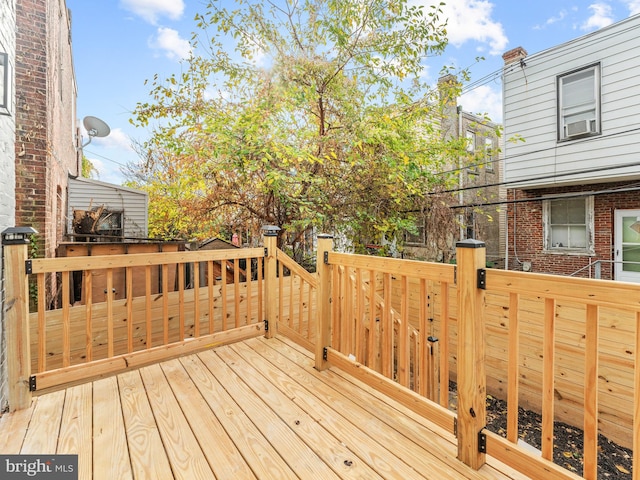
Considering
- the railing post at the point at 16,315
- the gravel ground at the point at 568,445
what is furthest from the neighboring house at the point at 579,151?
the railing post at the point at 16,315

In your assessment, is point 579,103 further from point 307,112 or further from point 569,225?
point 307,112

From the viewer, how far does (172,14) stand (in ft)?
18.3

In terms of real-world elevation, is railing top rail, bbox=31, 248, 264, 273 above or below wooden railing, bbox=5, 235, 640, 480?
above

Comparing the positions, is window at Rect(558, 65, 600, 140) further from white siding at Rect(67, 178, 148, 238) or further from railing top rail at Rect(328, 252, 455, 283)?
white siding at Rect(67, 178, 148, 238)

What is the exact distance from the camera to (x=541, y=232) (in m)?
7.36

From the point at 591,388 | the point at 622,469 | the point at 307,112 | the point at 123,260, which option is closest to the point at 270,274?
the point at 123,260

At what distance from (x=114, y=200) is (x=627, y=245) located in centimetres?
1131

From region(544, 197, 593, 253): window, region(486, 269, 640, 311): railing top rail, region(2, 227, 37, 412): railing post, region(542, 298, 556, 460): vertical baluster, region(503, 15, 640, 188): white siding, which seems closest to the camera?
region(486, 269, 640, 311): railing top rail

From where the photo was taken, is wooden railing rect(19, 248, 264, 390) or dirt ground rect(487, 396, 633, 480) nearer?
wooden railing rect(19, 248, 264, 390)

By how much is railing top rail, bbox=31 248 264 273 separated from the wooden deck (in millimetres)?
871

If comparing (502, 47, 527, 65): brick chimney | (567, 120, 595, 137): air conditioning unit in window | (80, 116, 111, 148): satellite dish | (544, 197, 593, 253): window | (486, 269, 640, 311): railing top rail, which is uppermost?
(502, 47, 527, 65): brick chimney

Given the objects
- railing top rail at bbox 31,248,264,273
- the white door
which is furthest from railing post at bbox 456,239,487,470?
the white door

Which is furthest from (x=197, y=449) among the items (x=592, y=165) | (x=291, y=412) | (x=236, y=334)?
(x=592, y=165)

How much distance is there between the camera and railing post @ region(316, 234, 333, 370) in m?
2.50
